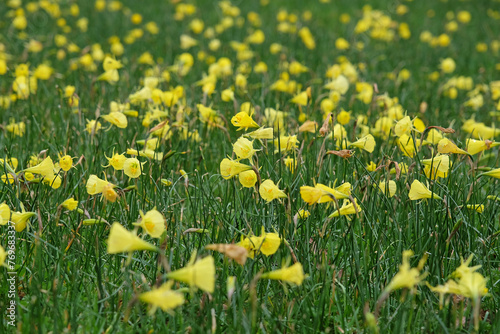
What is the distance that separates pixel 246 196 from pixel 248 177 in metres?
0.25

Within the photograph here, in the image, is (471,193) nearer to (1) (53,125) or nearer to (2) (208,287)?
(2) (208,287)

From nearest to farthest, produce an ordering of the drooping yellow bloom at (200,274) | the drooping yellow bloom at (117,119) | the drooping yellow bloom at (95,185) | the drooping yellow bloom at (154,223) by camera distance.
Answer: the drooping yellow bloom at (200,274), the drooping yellow bloom at (154,223), the drooping yellow bloom at (95,185), the drooping yellow bloom at (117,119)

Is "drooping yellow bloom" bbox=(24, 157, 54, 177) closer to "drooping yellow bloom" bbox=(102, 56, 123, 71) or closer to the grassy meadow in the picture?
the grassy meadow

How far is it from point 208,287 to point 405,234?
120 cm

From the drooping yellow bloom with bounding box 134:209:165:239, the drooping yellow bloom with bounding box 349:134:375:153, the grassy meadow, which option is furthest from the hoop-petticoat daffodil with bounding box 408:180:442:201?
the drooping yellow bloom with bounding box 134:209:165:239

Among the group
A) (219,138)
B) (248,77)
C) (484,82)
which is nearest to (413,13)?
(484,82)

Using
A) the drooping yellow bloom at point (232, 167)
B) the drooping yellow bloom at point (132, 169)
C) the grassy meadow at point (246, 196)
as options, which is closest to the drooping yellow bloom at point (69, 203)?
the grassy meadow at point (246, 196)

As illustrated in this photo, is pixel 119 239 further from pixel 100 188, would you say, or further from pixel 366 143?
pixel 366 143

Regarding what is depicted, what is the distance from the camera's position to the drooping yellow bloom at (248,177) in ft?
6.93

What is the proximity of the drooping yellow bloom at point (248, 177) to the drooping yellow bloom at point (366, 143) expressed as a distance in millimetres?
507

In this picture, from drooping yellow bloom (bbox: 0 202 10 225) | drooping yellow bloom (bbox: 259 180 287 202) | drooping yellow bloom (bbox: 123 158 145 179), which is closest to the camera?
drooping yellow bloom (bbox: 0 202 10 225)

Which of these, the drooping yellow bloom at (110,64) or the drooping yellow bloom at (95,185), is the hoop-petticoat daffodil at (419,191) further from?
the drooping yellow bloom at (110,64)

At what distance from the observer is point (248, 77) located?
560cm

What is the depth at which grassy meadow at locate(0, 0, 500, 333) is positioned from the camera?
172cm
